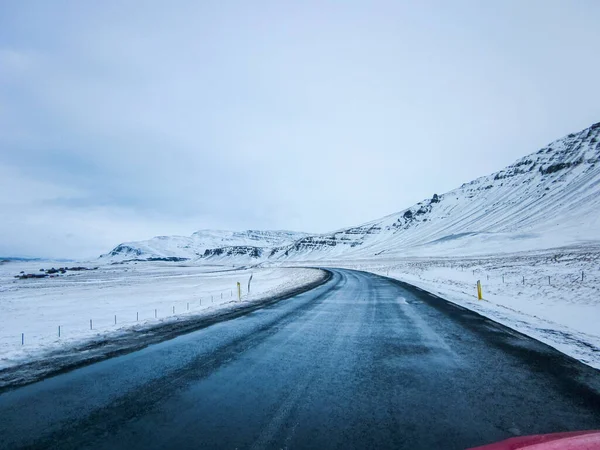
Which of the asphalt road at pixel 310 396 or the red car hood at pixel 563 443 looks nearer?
the red car hood at pixel 563 443

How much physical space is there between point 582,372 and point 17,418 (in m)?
9.18

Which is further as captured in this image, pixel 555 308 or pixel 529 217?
pixel 529 217

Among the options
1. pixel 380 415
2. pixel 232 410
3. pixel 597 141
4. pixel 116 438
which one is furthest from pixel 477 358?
pixel 597 141

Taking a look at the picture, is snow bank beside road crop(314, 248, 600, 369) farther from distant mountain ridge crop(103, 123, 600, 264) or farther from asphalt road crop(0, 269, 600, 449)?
distant mountain ridge crop(103, 123, 600, 264)

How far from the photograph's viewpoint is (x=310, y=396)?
211 inches

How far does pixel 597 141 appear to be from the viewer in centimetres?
18000

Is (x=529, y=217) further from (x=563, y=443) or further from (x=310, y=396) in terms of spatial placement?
(x=563, y=443)

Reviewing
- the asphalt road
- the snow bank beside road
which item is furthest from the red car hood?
the snow bank beside road

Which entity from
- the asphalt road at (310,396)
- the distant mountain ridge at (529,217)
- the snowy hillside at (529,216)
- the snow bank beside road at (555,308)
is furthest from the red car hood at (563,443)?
the snowy hillside at (529,216)

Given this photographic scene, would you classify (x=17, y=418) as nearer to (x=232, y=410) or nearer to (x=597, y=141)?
(x=232, y=410)

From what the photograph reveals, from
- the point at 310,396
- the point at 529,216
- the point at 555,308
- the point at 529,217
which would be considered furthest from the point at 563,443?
the point at 529,216

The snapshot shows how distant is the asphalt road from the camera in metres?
4.04

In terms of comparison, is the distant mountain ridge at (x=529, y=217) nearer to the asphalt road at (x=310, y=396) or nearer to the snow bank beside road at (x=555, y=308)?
the snow bank beside road at (x=555, y=308)

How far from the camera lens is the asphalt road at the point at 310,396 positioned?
404 centimetres
